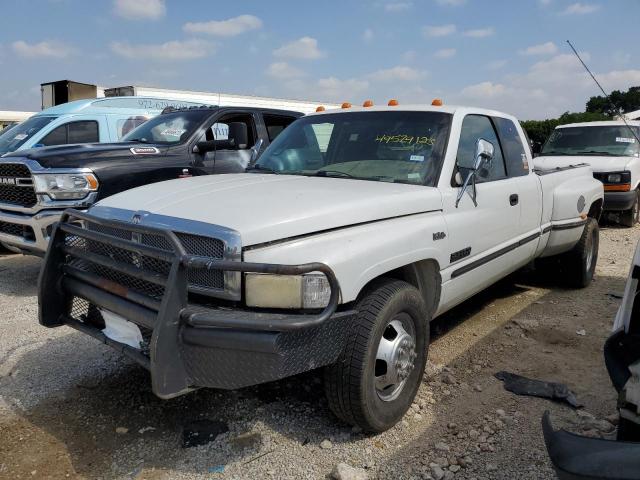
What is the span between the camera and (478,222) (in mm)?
3752

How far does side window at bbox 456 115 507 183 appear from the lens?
3.76 meters

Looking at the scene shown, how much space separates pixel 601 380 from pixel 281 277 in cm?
252

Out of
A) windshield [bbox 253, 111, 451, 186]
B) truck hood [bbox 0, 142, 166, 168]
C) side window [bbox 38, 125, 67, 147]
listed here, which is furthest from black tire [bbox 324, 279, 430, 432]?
side window [bbox 38, 125, 67, 147]

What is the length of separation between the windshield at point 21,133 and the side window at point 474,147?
674 cm

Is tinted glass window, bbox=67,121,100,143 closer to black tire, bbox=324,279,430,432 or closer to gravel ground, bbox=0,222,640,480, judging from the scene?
gravel ground, bbox=0,222,640,480

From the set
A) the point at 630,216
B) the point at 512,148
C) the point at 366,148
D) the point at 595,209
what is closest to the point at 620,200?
the point at 630,216

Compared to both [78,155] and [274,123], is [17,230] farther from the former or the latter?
[274,123]

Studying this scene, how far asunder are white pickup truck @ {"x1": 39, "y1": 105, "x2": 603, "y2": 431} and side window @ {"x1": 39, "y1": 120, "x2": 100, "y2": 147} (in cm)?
533

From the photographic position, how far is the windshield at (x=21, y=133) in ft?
26.2

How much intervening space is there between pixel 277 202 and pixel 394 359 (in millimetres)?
1046

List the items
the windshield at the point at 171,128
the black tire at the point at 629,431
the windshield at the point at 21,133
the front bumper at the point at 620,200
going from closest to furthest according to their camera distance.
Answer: the black tire at the point at 629,431 → the windshield at the point at 171,128 → the windshield at the point at 21,133 → the front bumper at the point at 620,200

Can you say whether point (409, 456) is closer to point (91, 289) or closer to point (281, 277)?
point (281, 277)

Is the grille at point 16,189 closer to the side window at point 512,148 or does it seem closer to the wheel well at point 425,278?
the wheel well at point 425,278

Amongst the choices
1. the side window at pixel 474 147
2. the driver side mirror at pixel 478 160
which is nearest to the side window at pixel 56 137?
the side window at pixel 474 147
